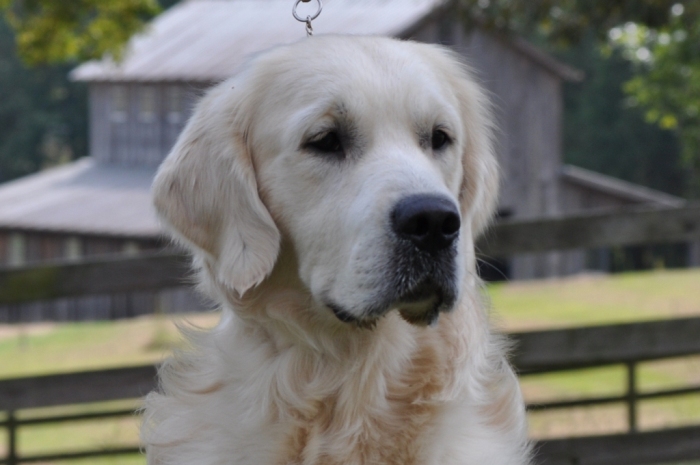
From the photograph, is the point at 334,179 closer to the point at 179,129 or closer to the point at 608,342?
the point at 608,342

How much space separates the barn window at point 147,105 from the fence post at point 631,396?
1109 inches

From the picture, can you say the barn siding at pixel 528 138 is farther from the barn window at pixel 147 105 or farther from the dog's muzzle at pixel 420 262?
the dog's muzzle at pixel 420 262

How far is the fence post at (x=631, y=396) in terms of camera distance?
5902mm

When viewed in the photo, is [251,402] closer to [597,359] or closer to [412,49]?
[412,49]

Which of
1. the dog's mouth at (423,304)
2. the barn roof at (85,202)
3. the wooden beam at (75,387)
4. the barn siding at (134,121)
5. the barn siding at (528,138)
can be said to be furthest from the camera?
the barn siding at (134,121)

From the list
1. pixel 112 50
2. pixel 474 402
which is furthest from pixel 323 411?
pixel 112 50

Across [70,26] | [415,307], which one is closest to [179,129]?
[70,26]

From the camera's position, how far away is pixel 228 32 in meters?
30.8

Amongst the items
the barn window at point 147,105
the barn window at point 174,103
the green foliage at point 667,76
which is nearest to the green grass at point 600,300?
the green foliage at point 667,76

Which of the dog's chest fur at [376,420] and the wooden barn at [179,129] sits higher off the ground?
the dog's chest fur at [376,420]

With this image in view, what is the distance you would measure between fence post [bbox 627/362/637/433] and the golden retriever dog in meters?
3.26

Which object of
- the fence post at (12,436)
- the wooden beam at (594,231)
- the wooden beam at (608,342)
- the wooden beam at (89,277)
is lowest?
the fence post at (12,436)

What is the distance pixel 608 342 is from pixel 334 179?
2.61 m

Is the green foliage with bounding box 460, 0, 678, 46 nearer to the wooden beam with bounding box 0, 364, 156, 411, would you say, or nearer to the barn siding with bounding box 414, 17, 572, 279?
the wooden beam with bounding box 0, 364, 156, 411
